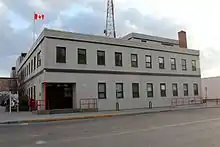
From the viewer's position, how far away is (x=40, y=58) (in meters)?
26.8

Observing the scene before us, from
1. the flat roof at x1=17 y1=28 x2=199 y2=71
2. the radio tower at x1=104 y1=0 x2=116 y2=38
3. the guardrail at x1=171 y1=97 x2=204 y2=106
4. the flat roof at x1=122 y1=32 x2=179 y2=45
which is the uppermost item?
the radio tower at x1=104 y1=0 x2=116 y2=38

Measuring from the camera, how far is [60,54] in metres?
25.5

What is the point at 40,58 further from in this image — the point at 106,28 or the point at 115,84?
the point at 106,28

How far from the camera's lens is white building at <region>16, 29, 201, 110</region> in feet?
82.6

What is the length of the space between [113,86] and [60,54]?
6804mm

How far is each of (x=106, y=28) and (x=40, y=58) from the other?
85.9 feet

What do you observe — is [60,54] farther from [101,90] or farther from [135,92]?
[135,92]

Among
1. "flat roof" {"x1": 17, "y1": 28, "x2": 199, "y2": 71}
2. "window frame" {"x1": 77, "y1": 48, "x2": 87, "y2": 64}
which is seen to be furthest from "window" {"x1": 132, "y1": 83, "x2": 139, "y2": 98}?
"window frame" {"x1": 77, "y1": 48, "x2": 87, "y2": 64}

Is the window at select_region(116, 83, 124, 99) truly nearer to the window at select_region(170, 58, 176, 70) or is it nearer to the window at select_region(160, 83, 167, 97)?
the window at select_region(160, 83, 167, 97)

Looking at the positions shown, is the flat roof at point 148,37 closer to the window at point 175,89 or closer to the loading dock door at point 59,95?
the window at point 175,89

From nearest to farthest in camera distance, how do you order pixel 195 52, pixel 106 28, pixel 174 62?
pixel 174 62 → pixel 195 52 → pixel 106 28

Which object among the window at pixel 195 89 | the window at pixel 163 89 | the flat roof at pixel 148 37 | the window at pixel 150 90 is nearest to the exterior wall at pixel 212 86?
the flat roof at pixel 148 37

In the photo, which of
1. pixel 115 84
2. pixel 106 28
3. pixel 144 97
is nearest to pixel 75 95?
pixel 115 84

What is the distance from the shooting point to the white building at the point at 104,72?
25.2 m
